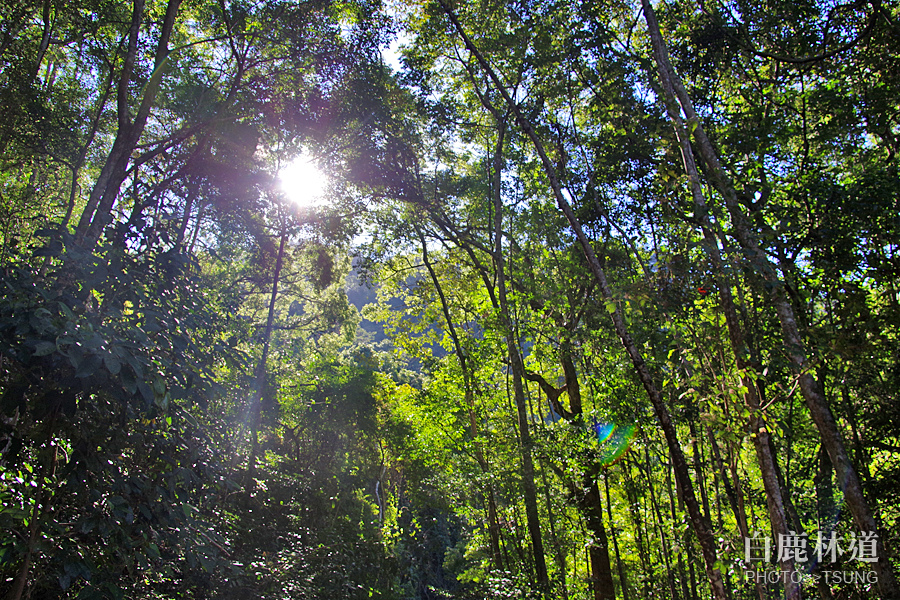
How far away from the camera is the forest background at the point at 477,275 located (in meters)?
2.55

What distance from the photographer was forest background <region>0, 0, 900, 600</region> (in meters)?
2.55

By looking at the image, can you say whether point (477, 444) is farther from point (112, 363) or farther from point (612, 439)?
point (112, 363)

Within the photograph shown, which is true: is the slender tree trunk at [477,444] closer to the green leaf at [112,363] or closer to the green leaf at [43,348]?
the green leaf at [112,363]

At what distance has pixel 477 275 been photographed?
11.8 metres

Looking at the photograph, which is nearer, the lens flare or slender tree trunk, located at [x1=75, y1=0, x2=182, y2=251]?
slender tree trunk, located at [x1=75, y1=0, x2=182, y2=251]

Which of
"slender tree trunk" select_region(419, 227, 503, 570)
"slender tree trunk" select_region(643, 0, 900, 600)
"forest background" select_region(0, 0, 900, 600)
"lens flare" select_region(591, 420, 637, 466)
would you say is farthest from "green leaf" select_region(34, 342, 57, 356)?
A: "lens flare" select_region(591, 420, 637, 466)

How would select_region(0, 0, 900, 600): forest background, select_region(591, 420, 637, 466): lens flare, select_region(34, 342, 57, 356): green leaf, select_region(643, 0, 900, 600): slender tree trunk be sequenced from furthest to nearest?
1. select_region(591, 420, 637, 466): lens flare
2. select_region(643, 0, 900, 600): slender tree trunk
3. select_region(0, 0, 900, 600): forest background
4. select_region(34, 342, 57, 356): green leaf

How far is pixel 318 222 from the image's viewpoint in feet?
38.2

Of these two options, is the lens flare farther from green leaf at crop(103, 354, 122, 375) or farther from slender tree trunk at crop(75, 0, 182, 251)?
slender tree trunk at crop(75, 0, 182, 251)

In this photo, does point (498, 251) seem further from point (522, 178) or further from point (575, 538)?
point (575, 538)

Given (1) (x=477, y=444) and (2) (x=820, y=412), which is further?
(1) (x=477, y=444)

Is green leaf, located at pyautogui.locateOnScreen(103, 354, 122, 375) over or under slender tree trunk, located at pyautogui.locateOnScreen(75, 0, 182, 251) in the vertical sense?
under

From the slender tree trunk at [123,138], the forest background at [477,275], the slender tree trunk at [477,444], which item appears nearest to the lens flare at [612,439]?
the forest background at [477,275]

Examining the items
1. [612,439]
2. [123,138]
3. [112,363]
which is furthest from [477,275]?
[112,363]
